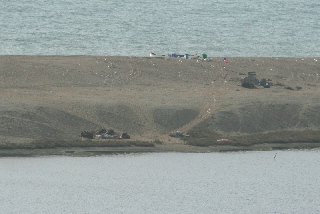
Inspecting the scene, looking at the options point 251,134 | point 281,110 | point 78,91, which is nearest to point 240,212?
point 251,134

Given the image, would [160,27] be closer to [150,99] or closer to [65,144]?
[150,99]

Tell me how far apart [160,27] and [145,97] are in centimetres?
5095

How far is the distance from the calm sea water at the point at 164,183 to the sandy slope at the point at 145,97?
16.1 ft

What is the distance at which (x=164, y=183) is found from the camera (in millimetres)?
57469

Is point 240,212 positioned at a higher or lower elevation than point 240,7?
lower

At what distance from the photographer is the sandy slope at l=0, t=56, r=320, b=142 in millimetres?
66938

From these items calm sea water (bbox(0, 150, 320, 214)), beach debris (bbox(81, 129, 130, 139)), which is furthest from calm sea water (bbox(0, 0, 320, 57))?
calm sea water (bbox(0, 150, 320, 214))

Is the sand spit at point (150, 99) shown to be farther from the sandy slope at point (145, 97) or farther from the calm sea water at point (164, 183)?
the calm sea water at point (164, 183)

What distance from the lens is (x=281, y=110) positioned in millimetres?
73312

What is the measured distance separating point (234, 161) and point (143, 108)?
10.8 meters

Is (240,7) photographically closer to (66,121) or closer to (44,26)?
(44,26)

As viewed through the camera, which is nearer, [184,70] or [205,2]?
[184,70]

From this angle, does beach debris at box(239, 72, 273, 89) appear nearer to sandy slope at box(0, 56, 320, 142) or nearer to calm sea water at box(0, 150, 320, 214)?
sandy slope at box(0, 56, 320, 142)

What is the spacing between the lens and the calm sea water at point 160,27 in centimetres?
10638
